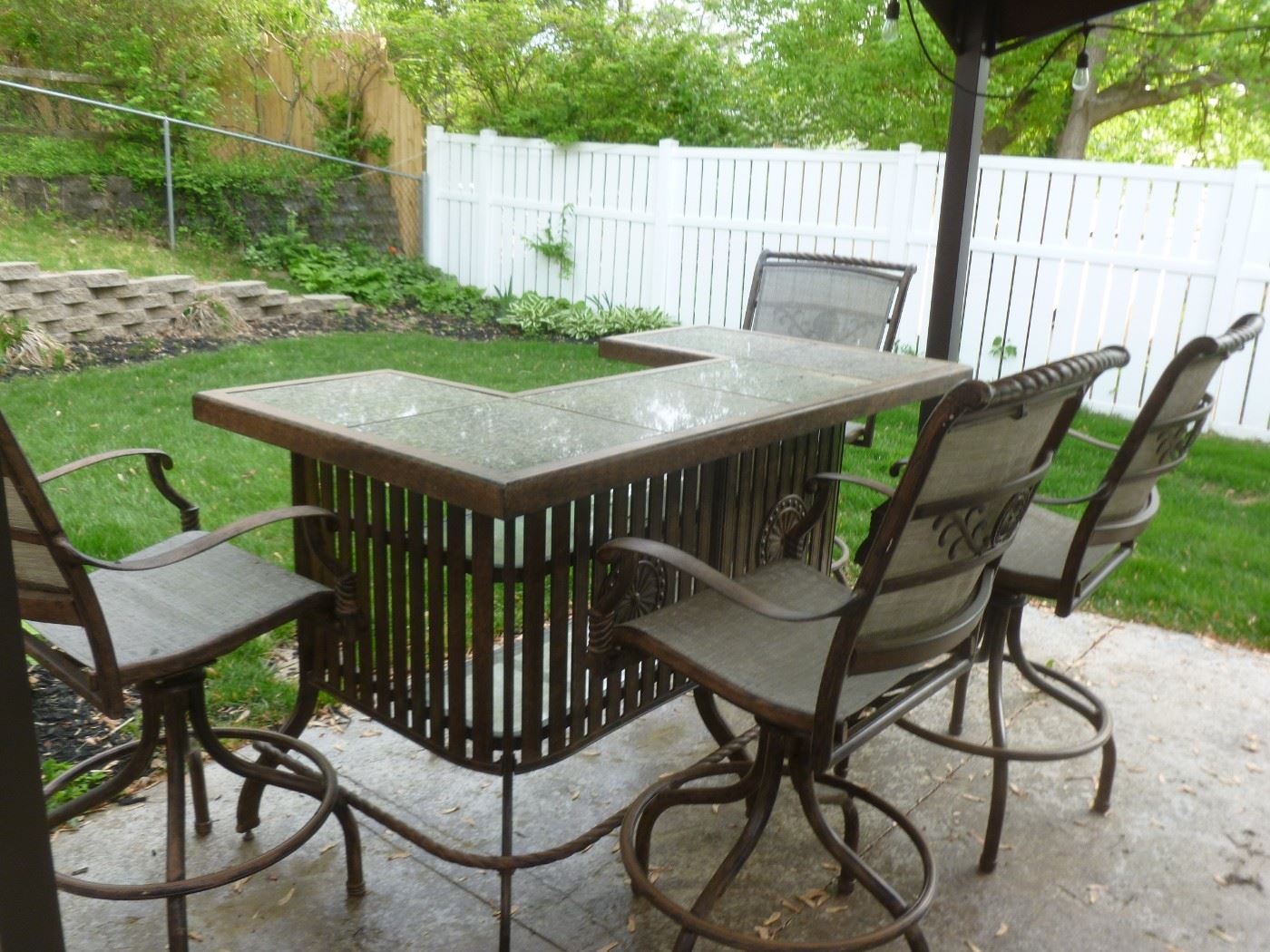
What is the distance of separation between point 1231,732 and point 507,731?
2.01 m

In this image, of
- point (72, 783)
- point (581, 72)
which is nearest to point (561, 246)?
point (581, 72)

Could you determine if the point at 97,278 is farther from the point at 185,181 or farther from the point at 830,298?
the point at 830,298

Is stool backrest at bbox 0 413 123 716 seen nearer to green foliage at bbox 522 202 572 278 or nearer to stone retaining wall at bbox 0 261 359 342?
stone retaining wall at bbox 0 261 359 342

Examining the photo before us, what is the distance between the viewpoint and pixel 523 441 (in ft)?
6.47

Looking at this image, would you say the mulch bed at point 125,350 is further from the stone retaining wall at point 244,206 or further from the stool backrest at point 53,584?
the stone retaining wall at point 244,206

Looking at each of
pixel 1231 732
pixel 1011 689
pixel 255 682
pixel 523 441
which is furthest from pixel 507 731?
pixel 1231 732

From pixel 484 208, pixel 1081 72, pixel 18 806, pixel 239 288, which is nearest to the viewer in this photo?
pixel 18 806

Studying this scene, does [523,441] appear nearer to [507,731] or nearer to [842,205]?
[507,731]

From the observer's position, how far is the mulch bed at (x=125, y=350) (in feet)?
8.77

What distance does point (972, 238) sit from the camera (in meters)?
6.71

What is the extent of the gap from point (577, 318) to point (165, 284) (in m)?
2.68

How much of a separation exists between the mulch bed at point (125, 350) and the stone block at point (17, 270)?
17.4 inches

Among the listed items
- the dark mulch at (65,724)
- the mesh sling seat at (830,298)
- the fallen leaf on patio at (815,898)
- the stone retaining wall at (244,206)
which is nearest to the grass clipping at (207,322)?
the stone retaining wall at (244,206)

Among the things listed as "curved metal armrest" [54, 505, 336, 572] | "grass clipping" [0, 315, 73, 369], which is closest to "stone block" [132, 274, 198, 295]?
"grass clipping" [0, 315, 73, 369]
